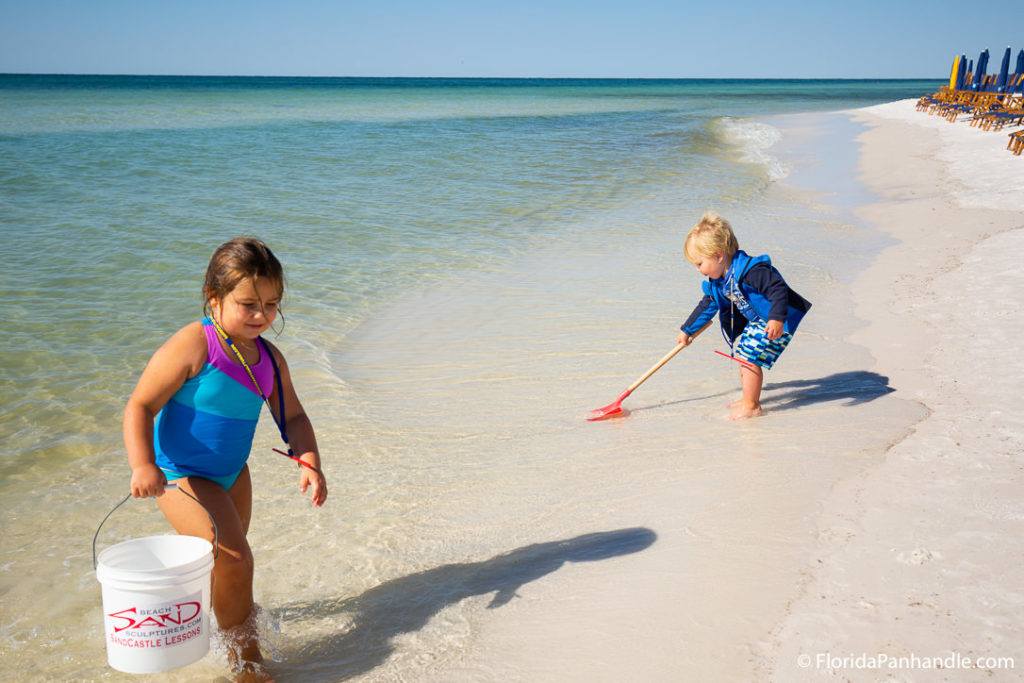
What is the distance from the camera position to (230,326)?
2281mm

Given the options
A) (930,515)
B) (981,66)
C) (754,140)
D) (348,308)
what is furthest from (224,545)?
(981,66)

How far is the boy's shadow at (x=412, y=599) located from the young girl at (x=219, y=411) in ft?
0.75

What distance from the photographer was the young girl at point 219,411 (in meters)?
2.21

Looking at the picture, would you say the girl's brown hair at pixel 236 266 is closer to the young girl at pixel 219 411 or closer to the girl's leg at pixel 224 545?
the young girl at pixel 219 411

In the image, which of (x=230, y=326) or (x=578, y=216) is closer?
(x=230, y=326)

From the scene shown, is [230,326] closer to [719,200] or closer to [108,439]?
[108,439]

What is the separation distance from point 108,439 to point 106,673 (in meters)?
1.96

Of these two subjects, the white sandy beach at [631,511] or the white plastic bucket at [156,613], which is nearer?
the white plastic bucket at [156,613]

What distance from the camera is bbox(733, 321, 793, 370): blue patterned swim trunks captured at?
13.9 feet

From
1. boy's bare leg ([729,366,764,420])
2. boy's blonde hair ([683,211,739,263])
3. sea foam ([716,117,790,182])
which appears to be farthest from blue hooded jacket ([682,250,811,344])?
sea foam ([716,117,790,182])

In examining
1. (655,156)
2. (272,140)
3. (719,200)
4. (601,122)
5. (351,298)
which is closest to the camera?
(351,298)

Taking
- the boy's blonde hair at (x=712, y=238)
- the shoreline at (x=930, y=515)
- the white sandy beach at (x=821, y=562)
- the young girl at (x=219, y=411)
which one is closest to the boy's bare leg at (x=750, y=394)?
the white sandy beach at (x=821, y=562)

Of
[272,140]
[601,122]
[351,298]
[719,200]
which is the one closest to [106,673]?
[351,298]

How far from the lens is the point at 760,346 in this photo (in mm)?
4254
